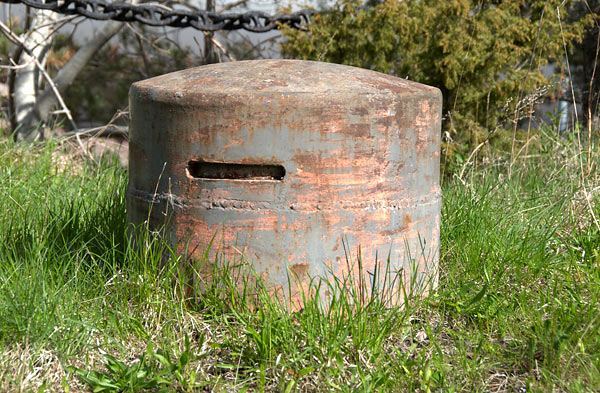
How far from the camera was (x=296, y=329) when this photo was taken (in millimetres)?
2678

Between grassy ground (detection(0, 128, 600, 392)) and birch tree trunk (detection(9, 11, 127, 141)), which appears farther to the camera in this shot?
birch tree trunk (detection(9, 11, 127, 141))

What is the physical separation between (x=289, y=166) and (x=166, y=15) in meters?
3.69

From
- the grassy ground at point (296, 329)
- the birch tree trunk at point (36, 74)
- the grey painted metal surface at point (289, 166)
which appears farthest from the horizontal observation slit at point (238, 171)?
the birch tree trunk at point (36, 74)

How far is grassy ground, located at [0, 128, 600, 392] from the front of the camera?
96.5 inches

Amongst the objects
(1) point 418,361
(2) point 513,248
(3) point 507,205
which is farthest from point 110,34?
(1) point 418,361

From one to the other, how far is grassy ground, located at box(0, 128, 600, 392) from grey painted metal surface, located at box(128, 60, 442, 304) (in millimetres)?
194

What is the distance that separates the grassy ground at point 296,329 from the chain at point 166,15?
9.47 ft

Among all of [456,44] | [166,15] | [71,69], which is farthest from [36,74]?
[456,44]

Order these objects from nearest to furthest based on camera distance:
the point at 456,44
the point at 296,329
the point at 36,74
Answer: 1. the point at 296,329
2. the point at 456,44
3. the point at 36,74

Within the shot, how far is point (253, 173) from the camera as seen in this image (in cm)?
277

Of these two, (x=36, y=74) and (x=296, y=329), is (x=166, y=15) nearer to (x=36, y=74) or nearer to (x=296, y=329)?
(x=36, y=74)

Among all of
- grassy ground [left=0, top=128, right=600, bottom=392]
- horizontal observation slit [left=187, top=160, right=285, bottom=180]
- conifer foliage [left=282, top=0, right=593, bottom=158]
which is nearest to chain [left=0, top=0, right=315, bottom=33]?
conifer foliage [left=282, top=0, right=593, bottom=158]

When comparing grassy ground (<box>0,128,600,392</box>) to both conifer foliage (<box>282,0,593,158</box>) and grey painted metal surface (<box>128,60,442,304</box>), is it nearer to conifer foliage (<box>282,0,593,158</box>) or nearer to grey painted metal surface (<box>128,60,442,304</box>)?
grey painted metal surface (<box>128,60,442,304</box>)

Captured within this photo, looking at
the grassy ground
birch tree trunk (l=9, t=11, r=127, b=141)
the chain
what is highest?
the chain
